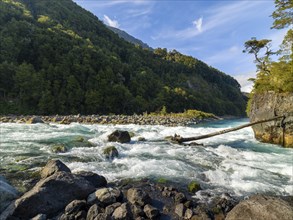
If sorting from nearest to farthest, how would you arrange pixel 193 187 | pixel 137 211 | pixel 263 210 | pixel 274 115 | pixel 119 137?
pixel 263 210 < pixel 137 211 < pixel 193 187 < pixel 119 137 < pixel 274 115

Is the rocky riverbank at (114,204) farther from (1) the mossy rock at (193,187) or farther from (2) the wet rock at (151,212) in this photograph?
(1) the mossy rock at (193,187)

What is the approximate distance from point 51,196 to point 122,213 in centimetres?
279

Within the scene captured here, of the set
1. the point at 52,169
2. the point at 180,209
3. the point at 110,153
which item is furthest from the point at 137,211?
the point at 110,153

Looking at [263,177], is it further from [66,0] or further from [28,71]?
[66,0]

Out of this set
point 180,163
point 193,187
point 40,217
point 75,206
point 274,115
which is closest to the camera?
point 40,217

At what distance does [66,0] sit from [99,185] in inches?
7904

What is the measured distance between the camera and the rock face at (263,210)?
7.34 meters

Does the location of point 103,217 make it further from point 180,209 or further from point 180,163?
point 180,163

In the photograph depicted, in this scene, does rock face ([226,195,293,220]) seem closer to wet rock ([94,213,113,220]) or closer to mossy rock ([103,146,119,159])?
wet rock ([94,213,113,220])

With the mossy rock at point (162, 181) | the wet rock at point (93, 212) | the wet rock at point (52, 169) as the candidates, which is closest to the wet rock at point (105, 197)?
the wet rock at point (93, 212)

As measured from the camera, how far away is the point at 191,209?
985 cm

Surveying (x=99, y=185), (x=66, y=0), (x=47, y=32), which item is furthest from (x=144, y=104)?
(x=66, y=0)

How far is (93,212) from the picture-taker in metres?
8.68

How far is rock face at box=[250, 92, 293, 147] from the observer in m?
24.5
